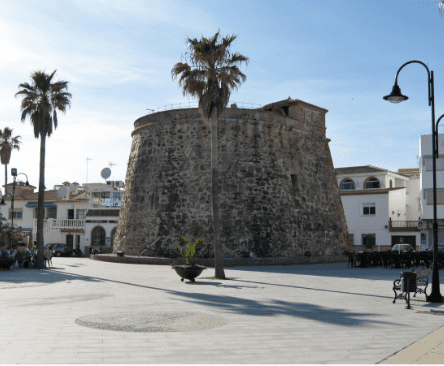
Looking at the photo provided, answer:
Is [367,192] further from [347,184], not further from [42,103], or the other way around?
[42,103]

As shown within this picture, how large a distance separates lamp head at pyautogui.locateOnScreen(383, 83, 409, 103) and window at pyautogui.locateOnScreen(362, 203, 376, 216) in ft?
116

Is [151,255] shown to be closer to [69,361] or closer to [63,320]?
[63,320]

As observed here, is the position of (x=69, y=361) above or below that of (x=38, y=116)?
below

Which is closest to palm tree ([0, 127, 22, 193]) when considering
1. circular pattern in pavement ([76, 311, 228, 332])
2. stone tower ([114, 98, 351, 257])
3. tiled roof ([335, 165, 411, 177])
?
stone tower ([114, 98, 351, 257])

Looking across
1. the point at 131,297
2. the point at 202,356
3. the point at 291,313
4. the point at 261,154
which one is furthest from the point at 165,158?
the point at 202,356

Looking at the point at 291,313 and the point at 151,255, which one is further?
the point at 151,255

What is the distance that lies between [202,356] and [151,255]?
22446 millimetres

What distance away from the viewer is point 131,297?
11.9 metres

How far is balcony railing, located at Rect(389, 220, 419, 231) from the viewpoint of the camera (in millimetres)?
43750

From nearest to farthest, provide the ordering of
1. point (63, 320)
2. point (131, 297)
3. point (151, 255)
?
point (63, 320) → point (131, 297) → point (151, 255)

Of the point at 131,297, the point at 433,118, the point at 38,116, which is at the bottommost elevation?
the point at 131,297

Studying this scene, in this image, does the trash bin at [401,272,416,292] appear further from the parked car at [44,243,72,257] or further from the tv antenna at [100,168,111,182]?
the tv antenna at [100,168,111,182]

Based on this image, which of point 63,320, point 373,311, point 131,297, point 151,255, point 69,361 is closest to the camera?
point 69,361

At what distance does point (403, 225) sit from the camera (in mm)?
45312
